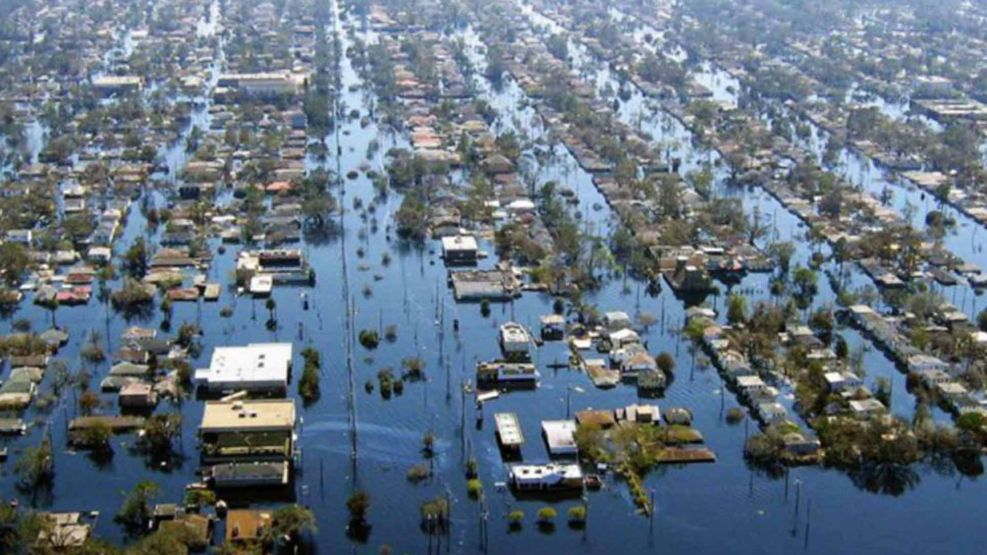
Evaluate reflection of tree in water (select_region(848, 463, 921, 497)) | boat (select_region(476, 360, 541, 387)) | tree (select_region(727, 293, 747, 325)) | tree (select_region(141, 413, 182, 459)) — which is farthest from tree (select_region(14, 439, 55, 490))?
tree (select_region(727, 293, 747, 325))

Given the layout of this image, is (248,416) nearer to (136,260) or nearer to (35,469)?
(35,469)

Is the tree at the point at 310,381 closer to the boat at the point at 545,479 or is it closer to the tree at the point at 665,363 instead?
the boat at the point at 545,479

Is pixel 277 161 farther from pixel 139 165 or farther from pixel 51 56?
pixel 51 56

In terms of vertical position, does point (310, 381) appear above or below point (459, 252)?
above

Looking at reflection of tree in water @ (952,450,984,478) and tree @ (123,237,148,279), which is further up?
tree @ (123,237,148,279)

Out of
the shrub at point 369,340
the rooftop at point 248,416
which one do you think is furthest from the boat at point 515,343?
the rooftop at point 248,416

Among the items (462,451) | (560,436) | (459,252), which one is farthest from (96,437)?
(459,252)

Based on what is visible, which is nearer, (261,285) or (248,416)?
(248,416)

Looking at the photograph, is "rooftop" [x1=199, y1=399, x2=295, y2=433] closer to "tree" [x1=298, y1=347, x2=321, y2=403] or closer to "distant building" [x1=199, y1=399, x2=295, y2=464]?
"distant building" [x1=199, y1=399, x2=295, y2=464]
